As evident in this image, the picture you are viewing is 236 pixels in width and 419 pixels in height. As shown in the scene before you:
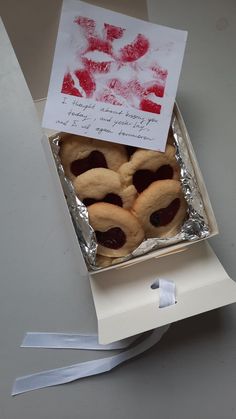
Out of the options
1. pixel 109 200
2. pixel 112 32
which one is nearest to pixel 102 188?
pixel 109 200

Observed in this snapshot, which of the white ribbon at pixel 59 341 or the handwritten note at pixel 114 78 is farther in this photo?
the white ribbon at pixel 59 341

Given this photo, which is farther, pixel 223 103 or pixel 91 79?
pixel 223 103

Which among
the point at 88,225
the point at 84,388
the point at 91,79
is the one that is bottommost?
the point at 84,388

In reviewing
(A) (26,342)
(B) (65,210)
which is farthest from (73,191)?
(A) (26,342)

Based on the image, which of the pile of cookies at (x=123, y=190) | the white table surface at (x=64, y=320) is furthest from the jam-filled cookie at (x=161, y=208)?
the white table surface at (x=64, y=320)

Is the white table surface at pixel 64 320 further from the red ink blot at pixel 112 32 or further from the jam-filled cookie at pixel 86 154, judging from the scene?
the red ink blot at pixel 112 32

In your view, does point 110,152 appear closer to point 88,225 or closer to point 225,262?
point 88,225

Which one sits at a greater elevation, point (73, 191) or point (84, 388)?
point (73, 191)
